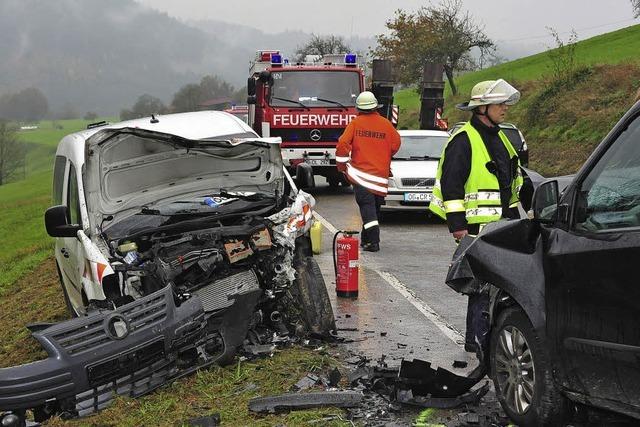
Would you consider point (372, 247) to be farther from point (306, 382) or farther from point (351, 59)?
point (351, 59)

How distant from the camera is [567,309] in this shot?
443 centimetres

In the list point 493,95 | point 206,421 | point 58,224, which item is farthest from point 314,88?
point 206,421

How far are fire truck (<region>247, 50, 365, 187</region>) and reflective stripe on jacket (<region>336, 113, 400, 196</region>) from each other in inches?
299

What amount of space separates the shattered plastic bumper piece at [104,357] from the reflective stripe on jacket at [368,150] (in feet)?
18.9

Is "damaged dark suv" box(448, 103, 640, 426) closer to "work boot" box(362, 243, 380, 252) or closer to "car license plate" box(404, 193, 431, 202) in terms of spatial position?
"work boot" box(362, 243, 380, 252)

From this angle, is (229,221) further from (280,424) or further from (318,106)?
(318,106)

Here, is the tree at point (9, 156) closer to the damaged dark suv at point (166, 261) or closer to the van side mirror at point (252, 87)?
the van side mirror at point (252, 87)

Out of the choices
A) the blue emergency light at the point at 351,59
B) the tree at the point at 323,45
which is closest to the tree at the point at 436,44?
the tree at the point at 323,45

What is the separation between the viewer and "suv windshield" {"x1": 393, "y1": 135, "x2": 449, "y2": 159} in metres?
16.2

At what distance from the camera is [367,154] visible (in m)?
11.7

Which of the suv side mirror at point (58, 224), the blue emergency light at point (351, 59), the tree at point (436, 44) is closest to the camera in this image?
the suv side mirror at point (58, 224)

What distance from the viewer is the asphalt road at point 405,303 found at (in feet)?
23.5

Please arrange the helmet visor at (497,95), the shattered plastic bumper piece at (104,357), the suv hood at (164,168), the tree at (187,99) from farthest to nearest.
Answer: the tree at (187,99) → the suv hood at (164,168) → the helmet visor at (497,95) → the shattered plastic bumper piece at (104,357)

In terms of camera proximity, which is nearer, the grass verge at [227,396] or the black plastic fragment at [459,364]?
the grass verge at [227,396]
